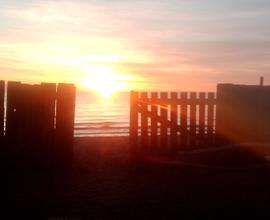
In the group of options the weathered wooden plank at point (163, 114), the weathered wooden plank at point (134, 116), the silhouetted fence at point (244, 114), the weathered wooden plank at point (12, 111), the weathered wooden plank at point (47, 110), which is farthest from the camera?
the silhouetted fence at point (244, 114)

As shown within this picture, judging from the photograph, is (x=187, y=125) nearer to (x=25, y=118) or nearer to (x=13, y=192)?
(x=25, y=118)

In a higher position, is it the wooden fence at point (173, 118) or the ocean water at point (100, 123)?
the wooden fence at point (173, 118)

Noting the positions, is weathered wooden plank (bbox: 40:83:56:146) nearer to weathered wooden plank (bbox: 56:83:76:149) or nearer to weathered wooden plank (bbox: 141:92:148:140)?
weathered wooden plank (bbox: 56:83:76:149)

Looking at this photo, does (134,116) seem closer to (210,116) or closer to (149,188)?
(210,116)

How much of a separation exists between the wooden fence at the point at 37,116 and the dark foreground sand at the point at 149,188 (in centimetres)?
72

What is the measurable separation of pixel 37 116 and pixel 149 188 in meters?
3.48

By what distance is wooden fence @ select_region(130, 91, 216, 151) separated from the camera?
15391mm

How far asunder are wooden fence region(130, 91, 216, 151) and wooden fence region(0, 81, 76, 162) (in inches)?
73.8

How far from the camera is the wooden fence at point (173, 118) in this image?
15.4 m

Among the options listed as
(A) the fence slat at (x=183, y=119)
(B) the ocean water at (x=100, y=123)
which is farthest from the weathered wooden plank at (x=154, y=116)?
(B) the ocean water at (x=100, y=123)

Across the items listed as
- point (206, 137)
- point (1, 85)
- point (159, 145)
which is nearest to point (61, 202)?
point (1, 85)

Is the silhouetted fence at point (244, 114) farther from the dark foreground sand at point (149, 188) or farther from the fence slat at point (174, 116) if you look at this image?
the dark foreground sand at point (149, 188)

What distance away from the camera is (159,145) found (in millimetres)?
15664

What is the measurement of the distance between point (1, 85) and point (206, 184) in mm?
5069
